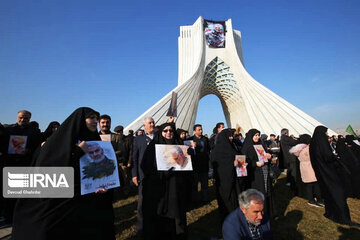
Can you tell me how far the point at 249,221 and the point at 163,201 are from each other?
1.21 metres

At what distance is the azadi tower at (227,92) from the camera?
17.4 metres

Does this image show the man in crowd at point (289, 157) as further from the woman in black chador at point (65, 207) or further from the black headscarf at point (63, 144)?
the black headscarf at point (63, 144)

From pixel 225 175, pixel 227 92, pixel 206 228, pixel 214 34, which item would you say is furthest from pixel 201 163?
pixel 214 34

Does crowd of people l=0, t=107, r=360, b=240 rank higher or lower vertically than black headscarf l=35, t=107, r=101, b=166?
lower

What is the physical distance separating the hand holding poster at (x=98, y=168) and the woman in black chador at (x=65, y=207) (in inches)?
3.1

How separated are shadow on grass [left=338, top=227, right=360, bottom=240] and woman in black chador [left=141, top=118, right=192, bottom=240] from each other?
2.55 meters

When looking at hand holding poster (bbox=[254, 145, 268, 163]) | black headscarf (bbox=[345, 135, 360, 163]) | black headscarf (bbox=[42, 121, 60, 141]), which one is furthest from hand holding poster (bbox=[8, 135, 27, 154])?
black headscarf (bbox=[345, 135, 360, 163])

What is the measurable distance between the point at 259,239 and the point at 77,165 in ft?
5.62

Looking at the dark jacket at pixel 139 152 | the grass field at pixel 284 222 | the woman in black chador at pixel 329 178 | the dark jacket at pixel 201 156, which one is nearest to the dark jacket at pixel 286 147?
the grass field at pixel 284 222

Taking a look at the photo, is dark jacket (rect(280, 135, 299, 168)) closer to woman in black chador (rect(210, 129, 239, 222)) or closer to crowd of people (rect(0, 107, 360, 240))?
crowd of people (rect(0, 107, 360, 240))

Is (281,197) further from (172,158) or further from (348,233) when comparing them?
(172,158)

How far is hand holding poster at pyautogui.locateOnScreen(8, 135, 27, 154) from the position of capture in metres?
3.16

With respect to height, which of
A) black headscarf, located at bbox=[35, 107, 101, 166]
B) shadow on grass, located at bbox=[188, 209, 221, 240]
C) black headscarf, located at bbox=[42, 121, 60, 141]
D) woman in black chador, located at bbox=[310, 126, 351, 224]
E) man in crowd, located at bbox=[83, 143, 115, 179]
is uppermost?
black headscarf, located at bbox=[42, 121, 60, 141]

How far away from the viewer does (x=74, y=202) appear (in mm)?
1657
